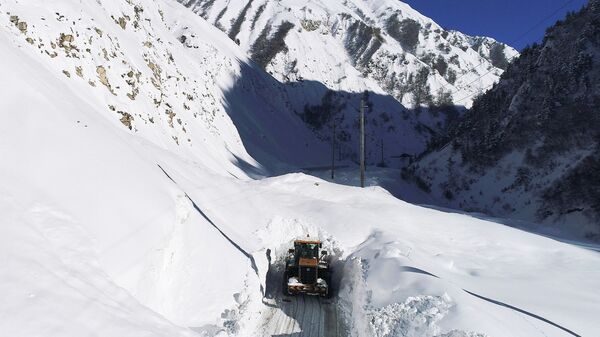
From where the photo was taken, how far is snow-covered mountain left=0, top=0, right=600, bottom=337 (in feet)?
23.8

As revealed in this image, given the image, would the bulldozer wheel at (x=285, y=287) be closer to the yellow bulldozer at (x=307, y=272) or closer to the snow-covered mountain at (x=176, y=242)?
the yellow bulldozer at (x=307, y=272)

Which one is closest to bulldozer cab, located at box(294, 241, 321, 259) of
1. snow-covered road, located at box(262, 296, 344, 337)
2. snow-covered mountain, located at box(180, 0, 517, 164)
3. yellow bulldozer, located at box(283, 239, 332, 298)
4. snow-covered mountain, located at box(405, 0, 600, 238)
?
yellow bulldozer, located at box(283, 239, 332, 298)

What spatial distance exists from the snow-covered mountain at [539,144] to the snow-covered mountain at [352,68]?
48.6 m

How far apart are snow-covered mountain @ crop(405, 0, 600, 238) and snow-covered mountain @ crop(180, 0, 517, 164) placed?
159 feet

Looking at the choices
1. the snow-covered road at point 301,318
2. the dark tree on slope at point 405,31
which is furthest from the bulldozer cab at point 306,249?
the dark tree on slope at point 405,31

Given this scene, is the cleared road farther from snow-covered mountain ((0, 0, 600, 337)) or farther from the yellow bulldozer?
the yellow bulldozer

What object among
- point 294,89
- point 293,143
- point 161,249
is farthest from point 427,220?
point 294,89

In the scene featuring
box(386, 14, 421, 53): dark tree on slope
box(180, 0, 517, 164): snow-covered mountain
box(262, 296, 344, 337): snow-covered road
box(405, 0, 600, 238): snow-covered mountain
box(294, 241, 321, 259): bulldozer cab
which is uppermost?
box(386, 14, 421, 53): dark tree on slope

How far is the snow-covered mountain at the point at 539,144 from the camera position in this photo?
2952 centimetres

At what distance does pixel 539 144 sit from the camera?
3481 centimetres

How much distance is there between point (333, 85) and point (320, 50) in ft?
50.2

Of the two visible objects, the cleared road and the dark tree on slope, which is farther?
the dark tree on slope

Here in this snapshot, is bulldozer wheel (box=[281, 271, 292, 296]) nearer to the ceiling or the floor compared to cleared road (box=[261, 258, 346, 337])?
nearer to the ceiling

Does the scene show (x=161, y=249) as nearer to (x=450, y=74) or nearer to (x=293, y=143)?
(x=293, y=143)
